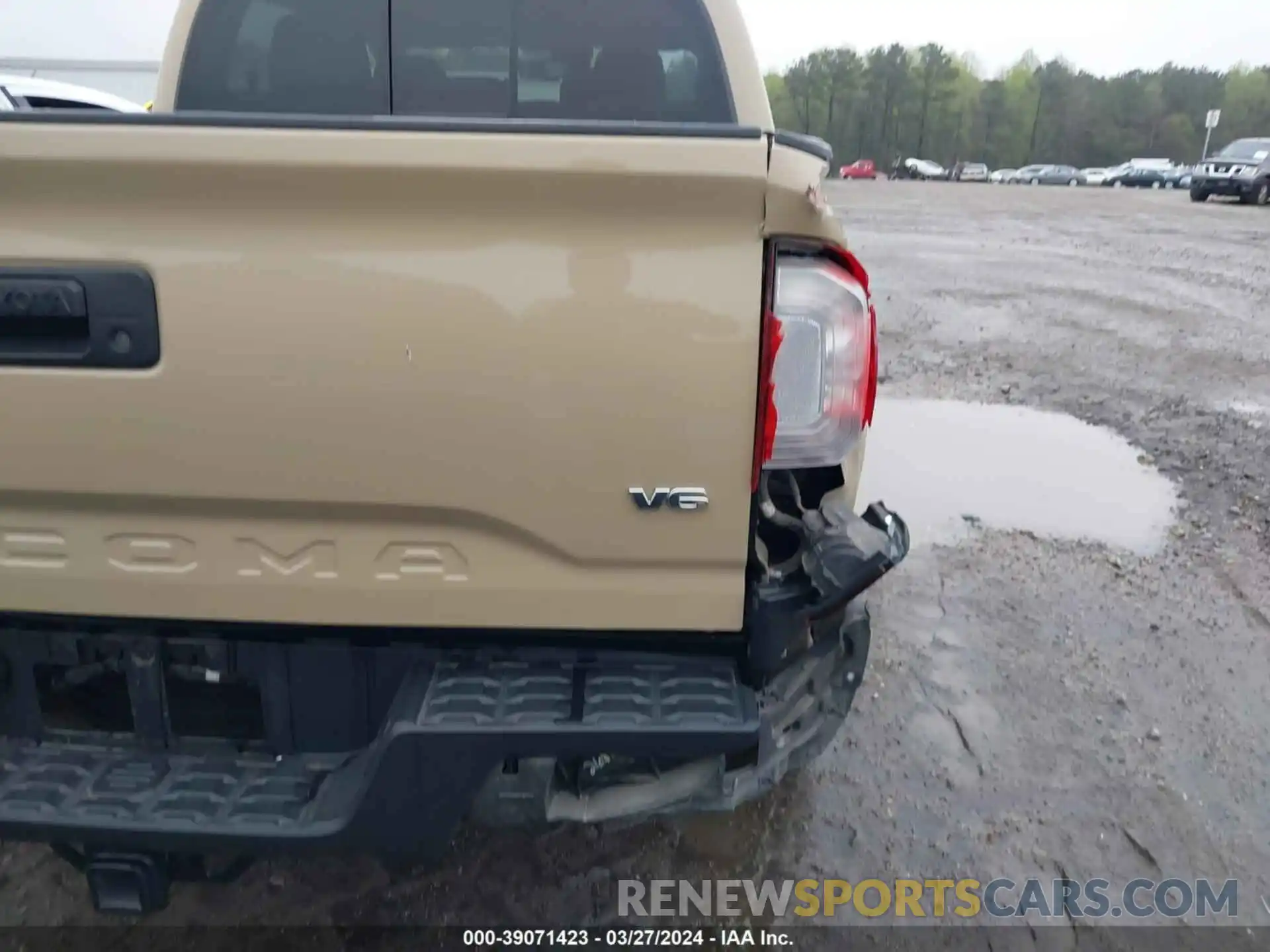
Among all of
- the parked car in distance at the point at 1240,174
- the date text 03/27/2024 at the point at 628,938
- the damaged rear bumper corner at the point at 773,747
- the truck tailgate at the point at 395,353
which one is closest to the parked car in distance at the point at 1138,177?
the parked car in distance at the point at 1240,174

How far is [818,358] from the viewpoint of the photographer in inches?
71.7

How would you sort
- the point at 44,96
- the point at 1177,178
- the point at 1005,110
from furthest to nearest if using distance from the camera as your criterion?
the point at 1005,110
the point at 1177,178
the point at 44,96

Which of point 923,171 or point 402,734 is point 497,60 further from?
point 923,171

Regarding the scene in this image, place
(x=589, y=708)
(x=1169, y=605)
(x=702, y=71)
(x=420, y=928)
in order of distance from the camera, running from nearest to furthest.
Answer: (x=589, y=708)
(x=420, y=928)
(x=702, y=71)
(x=1169, y=605)

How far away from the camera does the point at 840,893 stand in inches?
→ 105

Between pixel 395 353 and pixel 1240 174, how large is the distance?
3263 centimetres

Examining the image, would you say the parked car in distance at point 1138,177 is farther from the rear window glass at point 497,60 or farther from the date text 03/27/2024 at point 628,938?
the date text 03/27/2024 at point 628,938

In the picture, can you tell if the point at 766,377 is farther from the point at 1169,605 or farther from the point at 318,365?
the point at 1169,605

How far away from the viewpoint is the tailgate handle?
64.8 inches

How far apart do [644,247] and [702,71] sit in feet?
4.76

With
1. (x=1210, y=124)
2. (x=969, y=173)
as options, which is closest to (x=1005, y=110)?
(x=969, y=173)

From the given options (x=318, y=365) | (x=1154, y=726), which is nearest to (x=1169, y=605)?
(x=1154, y=726)

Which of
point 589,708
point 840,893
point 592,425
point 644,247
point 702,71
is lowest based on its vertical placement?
point 840,893

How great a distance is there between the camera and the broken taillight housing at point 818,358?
1785 millimetres
